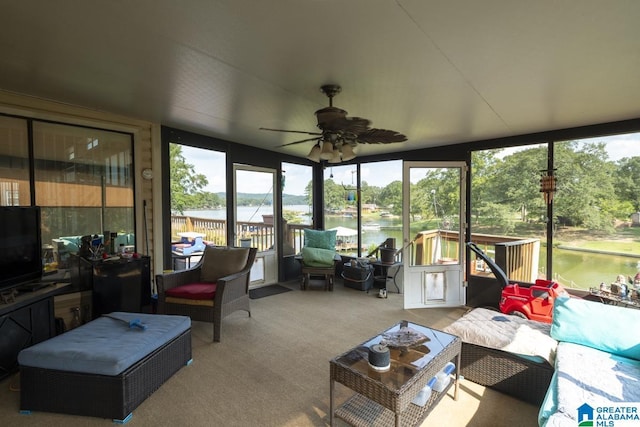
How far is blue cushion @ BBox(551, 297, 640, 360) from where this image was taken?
2025 mm

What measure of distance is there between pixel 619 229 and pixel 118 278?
556 cm

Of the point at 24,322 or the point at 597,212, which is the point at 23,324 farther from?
the point at 597,212

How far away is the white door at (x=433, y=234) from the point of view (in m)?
4.35

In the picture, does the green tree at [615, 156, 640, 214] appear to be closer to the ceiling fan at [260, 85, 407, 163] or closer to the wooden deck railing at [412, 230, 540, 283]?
the wooden deck railing at [412, 230, 540, 283]

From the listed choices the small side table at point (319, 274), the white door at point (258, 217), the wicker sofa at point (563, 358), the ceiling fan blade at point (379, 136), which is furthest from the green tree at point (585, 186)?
the white door at point (258, 217)

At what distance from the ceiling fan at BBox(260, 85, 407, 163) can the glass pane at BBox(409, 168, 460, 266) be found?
6.55 feet

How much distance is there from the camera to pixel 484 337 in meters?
2.44

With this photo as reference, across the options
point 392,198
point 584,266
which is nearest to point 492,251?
point 584,266

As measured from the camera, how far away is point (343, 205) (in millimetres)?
6043

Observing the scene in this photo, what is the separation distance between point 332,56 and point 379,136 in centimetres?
86

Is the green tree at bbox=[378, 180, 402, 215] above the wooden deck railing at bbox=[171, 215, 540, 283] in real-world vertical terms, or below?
above

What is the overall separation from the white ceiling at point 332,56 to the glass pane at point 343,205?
2666mm

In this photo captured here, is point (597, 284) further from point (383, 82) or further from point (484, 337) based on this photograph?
point (383, 82)

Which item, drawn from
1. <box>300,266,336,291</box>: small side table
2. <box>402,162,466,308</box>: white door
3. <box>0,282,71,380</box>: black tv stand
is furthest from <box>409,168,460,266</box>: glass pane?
<box>0,282,71,380</box>: black tv stand
